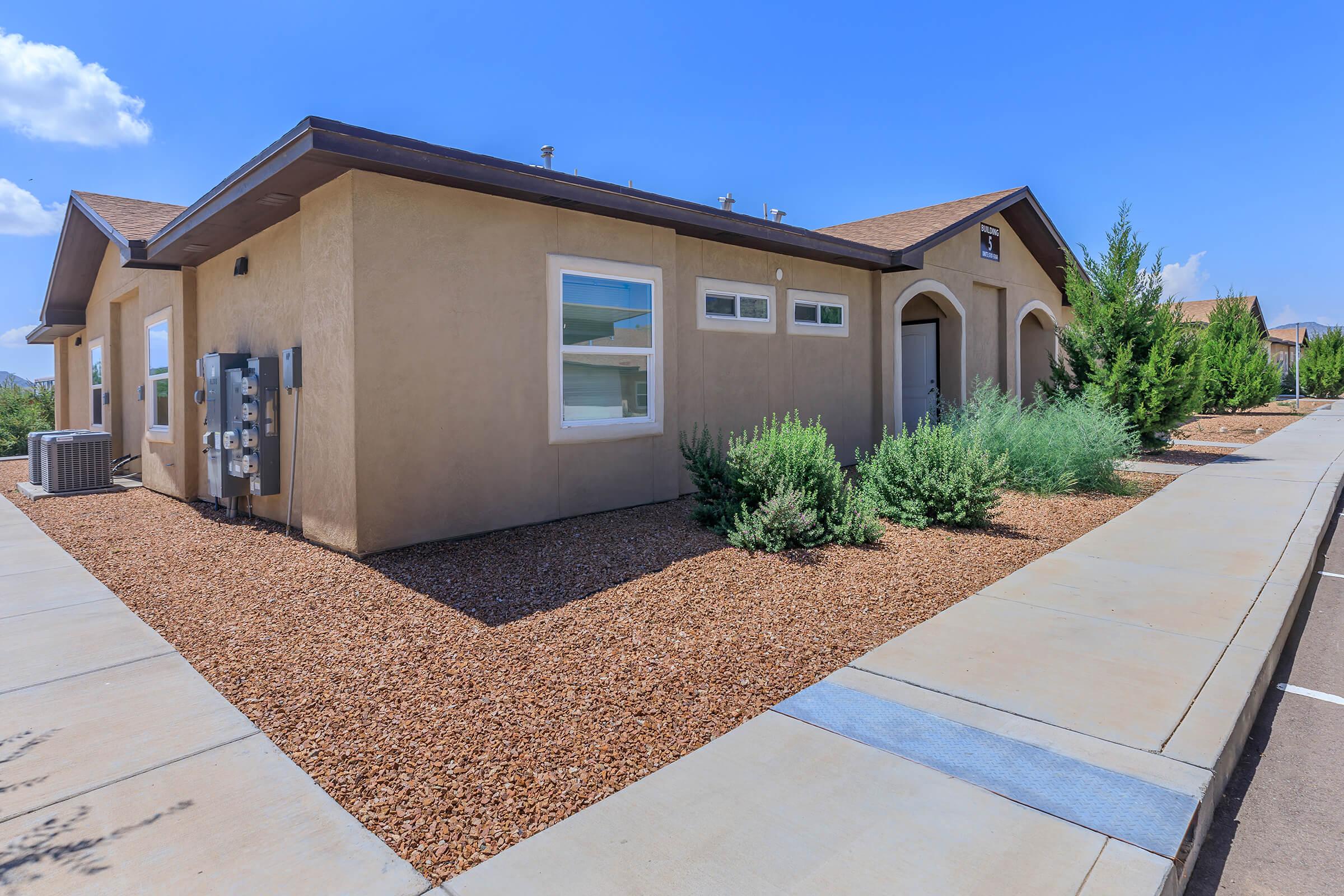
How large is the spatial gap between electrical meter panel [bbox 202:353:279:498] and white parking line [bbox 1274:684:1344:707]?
8.64 metres

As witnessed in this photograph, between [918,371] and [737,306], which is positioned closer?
[737,306]

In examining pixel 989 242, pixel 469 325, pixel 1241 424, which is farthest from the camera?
pixel 1241 424

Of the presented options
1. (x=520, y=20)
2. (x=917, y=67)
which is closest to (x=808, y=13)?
(x=917, y=67)

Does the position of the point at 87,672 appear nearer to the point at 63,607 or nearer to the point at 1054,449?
the point at 63,607

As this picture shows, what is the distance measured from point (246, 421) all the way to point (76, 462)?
234 inches

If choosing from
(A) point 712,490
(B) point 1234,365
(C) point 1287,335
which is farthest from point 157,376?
(C) point 1287,335

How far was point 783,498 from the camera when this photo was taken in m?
6.39

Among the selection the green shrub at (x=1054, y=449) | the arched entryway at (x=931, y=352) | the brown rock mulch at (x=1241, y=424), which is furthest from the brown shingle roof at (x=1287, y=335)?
the green shrub at (x=1054, y=449)

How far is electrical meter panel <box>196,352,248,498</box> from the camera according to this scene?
812 cm

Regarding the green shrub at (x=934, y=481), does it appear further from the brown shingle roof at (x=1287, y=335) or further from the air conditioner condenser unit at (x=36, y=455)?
the brown shingle roof at (x=1287, y=335)

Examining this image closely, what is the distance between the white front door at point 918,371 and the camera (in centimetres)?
1483

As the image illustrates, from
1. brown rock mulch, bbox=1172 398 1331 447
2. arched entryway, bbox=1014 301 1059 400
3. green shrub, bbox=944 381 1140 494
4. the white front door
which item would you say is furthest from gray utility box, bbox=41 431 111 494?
brown rock mulch, bbox=1172 398 1331 447

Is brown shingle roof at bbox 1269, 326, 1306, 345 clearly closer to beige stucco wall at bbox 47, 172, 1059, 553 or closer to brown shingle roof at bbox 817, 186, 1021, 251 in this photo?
brown shingle roof at bbox 817, 186, 1021, 251

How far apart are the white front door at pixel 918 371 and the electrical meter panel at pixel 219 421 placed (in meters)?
11.7
